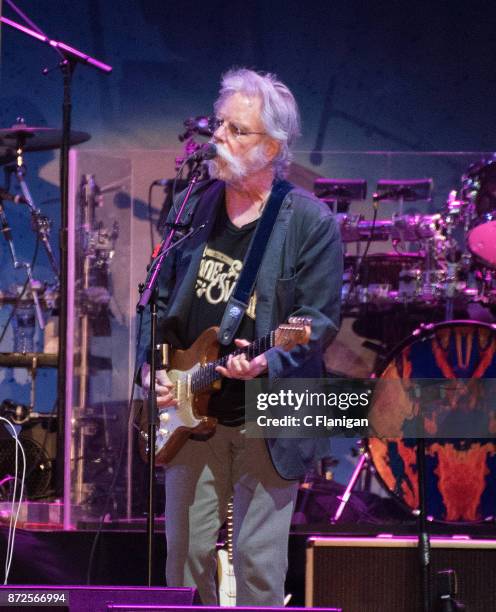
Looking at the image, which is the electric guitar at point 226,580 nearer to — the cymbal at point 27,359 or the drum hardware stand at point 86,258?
the drum hardware stand at point 86,258

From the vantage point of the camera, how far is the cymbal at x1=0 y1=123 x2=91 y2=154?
5.72 m

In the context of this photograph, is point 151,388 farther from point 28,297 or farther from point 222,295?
point 28,297

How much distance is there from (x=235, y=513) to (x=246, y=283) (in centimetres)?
75

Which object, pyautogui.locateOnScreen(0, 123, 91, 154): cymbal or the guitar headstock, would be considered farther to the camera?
pyautogui.locateOnScreen(0, 123, 91, 154): cymbal

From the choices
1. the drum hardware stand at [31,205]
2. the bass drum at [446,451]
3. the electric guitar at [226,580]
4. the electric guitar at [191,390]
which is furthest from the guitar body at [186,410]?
the drum hardware stand at [31,205]

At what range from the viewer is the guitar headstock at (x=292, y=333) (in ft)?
10.2

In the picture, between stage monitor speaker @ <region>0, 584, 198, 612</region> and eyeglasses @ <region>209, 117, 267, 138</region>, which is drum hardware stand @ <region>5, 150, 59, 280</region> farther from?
stage monitor speaker @ <region>0, 584, 198, 612</region>

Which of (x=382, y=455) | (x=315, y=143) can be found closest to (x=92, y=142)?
(x=315, y=143)

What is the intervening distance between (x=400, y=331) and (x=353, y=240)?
29.1 inches

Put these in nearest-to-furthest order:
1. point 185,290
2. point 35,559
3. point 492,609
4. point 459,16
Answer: point 185,290, point 492,609, point 35,559, point 459,16

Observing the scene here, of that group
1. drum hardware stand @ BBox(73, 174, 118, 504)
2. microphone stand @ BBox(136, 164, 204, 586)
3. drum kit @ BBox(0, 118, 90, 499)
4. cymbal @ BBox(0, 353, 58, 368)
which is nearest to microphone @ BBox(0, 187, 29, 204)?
drum kit @ BBox(0, 118, 90, 499)

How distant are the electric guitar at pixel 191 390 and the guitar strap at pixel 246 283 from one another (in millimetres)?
54

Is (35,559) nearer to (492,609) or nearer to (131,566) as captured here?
(131,566)

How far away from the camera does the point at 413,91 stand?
6480 millimetres
